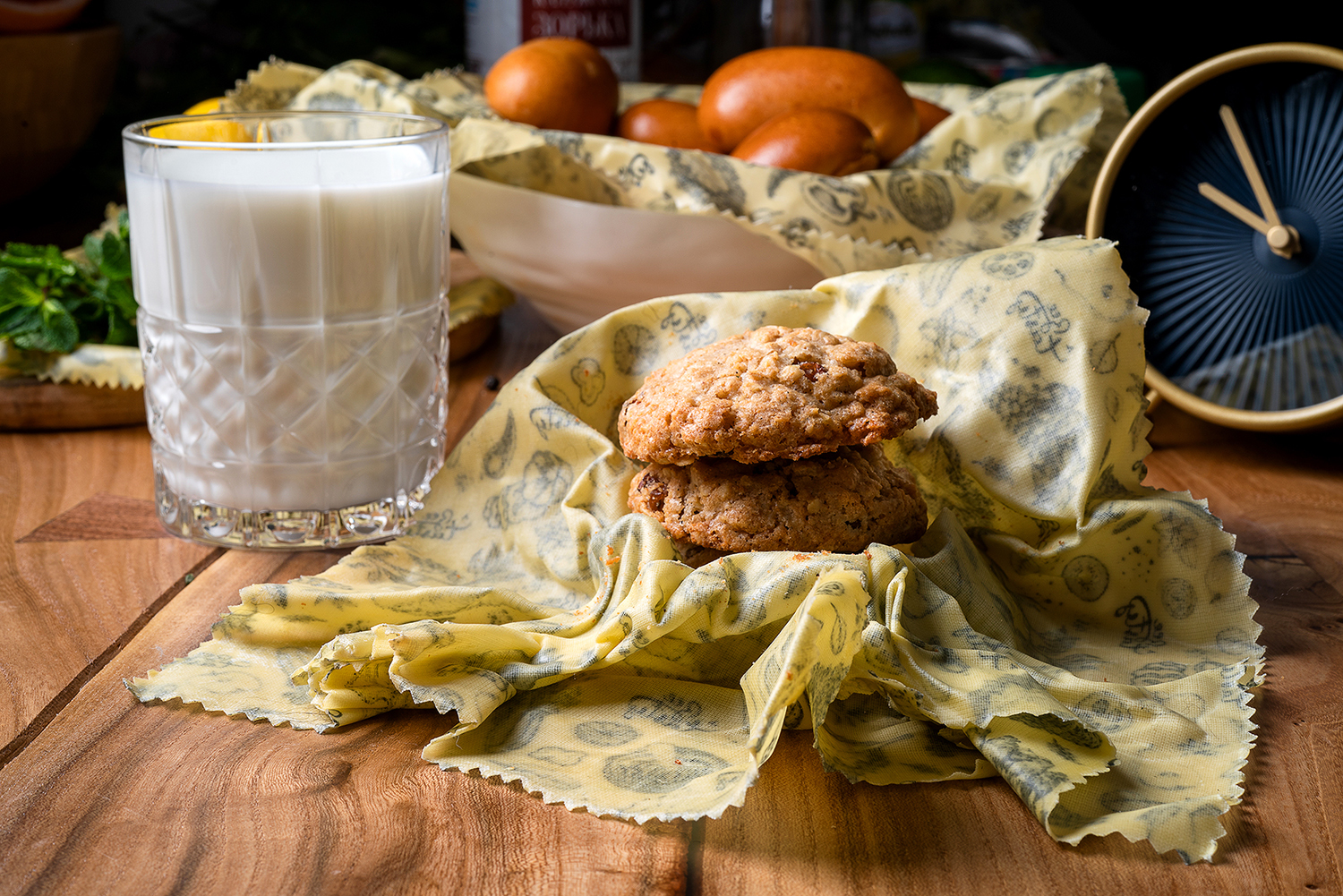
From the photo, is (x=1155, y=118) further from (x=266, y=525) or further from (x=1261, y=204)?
(x=266, y=525)

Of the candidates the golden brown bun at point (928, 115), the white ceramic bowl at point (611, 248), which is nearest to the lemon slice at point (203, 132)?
the white ceramic bowl at point (611, 248)

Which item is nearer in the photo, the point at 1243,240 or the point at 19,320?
the point at 1243,240

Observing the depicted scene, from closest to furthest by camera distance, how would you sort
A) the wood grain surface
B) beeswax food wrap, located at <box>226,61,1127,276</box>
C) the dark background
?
the wood grain surface → beeswax food wrap, located at <box>226,61,1127,276</box> → the dark background

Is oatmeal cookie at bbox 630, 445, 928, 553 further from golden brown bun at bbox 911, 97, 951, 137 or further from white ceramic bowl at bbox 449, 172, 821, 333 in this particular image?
golden brown bun at bbox 911, 97, 951, 137

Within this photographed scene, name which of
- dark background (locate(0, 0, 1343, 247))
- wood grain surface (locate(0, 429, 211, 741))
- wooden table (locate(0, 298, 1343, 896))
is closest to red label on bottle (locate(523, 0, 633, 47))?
dark background (locate(0, 0, 1343, 247))

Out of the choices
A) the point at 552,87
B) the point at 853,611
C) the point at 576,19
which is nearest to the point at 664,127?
the point at 552,87

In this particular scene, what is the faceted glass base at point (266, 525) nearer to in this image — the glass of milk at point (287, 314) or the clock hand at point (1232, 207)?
the glass of milk at point (287, 314)
